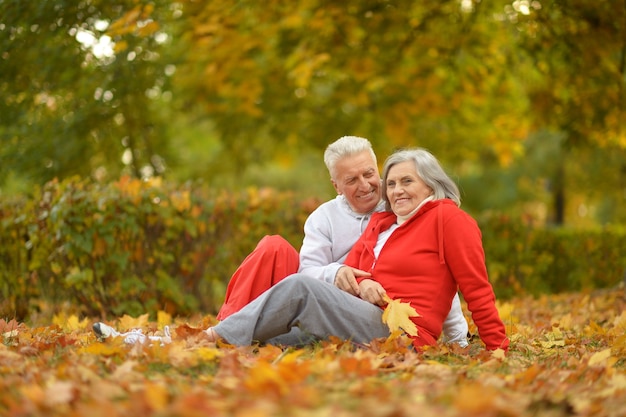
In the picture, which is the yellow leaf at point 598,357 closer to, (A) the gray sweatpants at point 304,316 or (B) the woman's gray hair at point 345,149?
(A) the gray sweatpants at point 304,316

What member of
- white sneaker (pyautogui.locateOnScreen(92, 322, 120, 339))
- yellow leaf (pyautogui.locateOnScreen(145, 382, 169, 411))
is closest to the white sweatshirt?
white sneaker (pyautogui.locateOnScreen(92, 322, 120, 339))

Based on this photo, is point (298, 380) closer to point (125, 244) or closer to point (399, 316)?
point (399, 316)

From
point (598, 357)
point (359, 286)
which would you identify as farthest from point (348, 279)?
point (598, 357)

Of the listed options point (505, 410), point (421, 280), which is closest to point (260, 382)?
point (505, 410)

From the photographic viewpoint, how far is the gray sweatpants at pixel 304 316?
3.79m

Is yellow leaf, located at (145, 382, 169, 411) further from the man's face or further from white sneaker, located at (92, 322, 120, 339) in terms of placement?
the man's face

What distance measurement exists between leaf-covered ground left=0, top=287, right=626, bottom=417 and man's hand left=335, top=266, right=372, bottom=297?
13.1 inches

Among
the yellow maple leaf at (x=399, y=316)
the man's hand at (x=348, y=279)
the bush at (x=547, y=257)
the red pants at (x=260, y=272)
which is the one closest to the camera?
the yellow maple leaf at (x=399, y=316)

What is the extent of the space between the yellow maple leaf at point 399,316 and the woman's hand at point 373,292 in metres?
0.10

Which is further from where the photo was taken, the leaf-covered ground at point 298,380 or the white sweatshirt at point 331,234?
the white sweatshirt at point 331,234

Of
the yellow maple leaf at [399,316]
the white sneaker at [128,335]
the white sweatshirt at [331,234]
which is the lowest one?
the yellow maple leaf at [399,316]

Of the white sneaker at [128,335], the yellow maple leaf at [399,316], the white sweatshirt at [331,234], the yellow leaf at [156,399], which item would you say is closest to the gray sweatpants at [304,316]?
the yellow maple leaf at [399,316]

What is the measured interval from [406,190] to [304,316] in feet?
3.01

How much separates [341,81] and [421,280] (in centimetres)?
806
